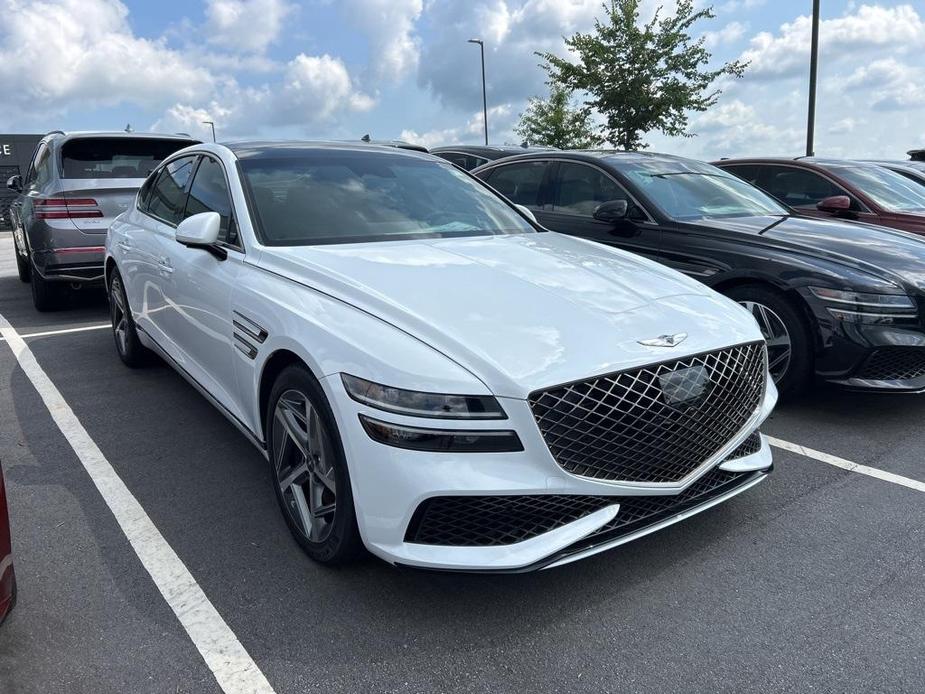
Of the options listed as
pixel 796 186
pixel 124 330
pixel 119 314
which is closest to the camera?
pixel 124 330

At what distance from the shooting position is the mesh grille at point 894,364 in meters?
4.20

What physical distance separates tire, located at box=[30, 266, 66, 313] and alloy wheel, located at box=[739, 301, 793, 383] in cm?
676

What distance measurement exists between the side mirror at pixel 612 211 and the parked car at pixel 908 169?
17.0 feet

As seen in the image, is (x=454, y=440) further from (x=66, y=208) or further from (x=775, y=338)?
(x=66, y=208)

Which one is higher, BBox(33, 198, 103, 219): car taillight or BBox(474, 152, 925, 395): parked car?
BBox(33, 198, 103, 219): car taillight

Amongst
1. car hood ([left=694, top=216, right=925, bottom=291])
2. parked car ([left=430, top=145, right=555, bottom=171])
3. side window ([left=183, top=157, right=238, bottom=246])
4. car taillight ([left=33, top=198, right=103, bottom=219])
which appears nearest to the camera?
side window ([left=183, top=157, right=238, bottom=246])

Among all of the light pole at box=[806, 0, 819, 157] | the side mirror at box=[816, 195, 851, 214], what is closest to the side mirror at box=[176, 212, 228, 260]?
the side mirror at box=[816, 195, 851, 214]

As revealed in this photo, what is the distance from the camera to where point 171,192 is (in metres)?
4.71

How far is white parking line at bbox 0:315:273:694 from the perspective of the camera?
226 cm

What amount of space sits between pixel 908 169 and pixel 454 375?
9040mm

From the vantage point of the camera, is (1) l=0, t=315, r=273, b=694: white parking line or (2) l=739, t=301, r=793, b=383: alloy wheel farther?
(2) l=739, t=301, r=793, b=383: alloy wheel

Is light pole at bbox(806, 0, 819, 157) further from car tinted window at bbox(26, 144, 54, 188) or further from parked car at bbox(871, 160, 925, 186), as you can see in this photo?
car tinted window at bbox(26, 144, 54, 188)

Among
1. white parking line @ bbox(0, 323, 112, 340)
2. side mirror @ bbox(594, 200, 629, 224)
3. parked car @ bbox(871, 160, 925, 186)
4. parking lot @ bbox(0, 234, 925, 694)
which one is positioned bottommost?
parking lot @ bbox(0, 234, 925, 694)

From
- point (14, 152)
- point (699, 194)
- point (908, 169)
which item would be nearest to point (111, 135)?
point (699, 194)
